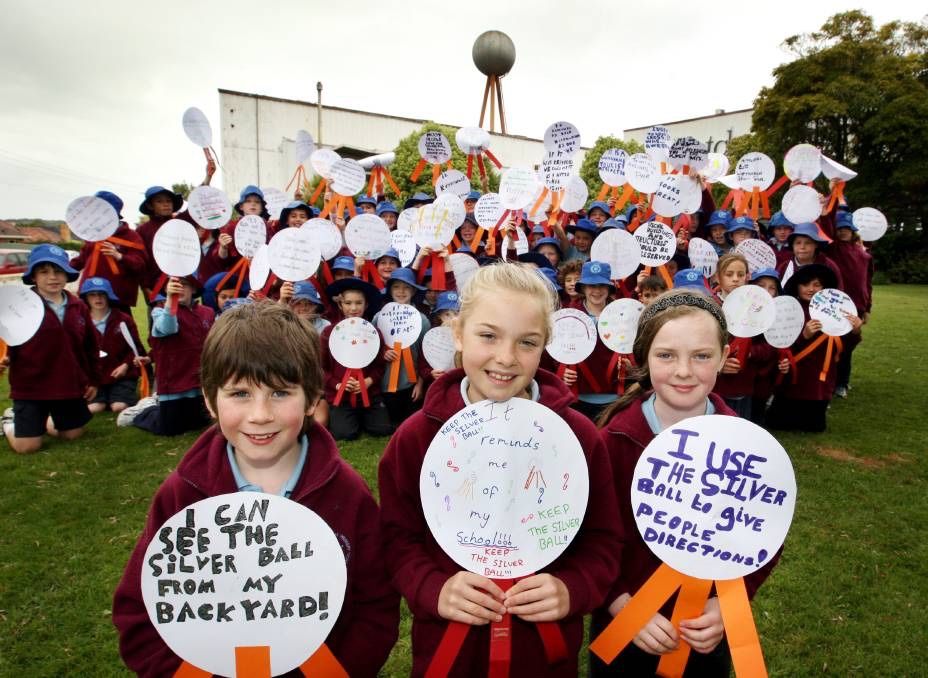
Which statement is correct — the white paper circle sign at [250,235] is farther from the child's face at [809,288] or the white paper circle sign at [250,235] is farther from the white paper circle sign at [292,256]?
the child's face at [809,288]

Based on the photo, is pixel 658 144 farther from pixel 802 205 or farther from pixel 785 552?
pixel 785 552

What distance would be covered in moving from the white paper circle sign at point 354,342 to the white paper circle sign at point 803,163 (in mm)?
5104

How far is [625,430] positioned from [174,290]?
434 centimetres

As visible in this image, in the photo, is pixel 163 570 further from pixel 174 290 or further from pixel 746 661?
pixel 174 290

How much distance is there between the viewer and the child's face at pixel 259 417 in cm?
141

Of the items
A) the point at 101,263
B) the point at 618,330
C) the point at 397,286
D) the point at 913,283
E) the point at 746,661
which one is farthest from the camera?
the point at 913,283

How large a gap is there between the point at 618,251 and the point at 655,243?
0.35 meters

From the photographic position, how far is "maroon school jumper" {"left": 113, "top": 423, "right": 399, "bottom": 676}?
1.39 m

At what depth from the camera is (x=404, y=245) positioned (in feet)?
19.0

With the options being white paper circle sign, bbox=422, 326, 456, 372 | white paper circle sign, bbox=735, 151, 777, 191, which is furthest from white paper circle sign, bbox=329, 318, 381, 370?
white paper circle sign, bbox=735, 151, 777, 191

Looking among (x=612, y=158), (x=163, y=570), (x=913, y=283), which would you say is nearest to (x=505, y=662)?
(x=163, y=570)

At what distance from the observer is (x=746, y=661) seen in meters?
1.42

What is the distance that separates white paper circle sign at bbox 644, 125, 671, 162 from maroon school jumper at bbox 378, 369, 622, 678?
5.44 meters

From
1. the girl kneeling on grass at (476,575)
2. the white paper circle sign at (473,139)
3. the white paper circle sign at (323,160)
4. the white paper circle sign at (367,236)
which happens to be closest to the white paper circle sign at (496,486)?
the girl kneeling on grass at (476,575)
